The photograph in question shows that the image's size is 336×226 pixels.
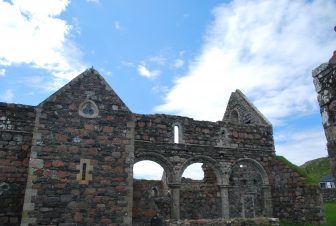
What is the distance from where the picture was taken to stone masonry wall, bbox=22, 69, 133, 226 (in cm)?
966

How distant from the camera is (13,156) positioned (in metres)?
11.3

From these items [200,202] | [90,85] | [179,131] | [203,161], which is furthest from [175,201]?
[90,85]

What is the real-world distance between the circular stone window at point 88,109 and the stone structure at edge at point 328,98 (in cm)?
828

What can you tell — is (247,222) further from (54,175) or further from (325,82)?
(325,82)

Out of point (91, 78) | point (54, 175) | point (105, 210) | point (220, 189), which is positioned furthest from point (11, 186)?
point (220, 189)

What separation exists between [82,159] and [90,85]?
2.77 metres

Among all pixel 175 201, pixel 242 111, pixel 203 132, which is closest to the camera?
pixel 175 201

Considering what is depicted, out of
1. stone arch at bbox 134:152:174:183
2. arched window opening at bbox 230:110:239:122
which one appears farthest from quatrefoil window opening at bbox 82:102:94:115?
arched window opening at bbox 230:110:239:122

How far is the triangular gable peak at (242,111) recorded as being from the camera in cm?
1956

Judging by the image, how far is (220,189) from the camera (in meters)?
16.3

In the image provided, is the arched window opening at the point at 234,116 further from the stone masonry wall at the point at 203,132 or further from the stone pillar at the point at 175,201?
the stone pillar at the point at 175,201

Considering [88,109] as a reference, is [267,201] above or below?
below

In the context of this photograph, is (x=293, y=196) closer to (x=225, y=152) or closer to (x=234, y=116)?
(x=225, y=152)

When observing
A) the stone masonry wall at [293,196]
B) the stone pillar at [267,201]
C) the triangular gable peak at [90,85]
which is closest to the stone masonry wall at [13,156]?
the triangular gable peak at [90,85]
